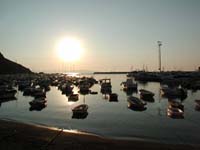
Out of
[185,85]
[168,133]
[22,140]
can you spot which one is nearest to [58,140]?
[22,140]

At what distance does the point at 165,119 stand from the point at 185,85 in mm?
68215

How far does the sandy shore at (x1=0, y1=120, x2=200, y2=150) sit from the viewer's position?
27.5m

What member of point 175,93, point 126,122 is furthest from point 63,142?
point 175,93

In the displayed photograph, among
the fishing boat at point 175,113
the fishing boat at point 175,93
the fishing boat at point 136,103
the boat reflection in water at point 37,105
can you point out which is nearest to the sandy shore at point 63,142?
the fishing boat at point 175,113

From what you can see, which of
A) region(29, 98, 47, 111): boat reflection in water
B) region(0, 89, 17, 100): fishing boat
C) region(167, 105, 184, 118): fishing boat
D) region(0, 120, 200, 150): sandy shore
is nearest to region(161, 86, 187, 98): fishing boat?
region(167, 105, 184, 118): fishing boat

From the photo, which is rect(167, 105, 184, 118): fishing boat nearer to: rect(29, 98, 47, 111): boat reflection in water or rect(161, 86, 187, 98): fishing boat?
rect(29, 98, 47, 111): boat reflection in water

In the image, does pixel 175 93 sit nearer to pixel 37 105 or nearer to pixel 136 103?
pixel 136 103

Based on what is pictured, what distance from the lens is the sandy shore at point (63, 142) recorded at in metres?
27.5

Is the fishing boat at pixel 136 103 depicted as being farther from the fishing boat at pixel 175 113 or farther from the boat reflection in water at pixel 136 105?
the fishing boat at pixel 175 113

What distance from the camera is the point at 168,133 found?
35.7m

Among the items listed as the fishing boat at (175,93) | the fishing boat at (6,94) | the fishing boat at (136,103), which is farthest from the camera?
the fishing boat at (175,93)

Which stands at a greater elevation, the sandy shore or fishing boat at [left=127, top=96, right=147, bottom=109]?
fishing boat at [left=127, top=96, right=147, bottom=109]

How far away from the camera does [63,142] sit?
96.0ft

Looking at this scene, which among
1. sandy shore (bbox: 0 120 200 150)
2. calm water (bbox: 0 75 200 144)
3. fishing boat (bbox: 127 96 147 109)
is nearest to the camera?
sandy shore (bbox: 0 120 200 150)
